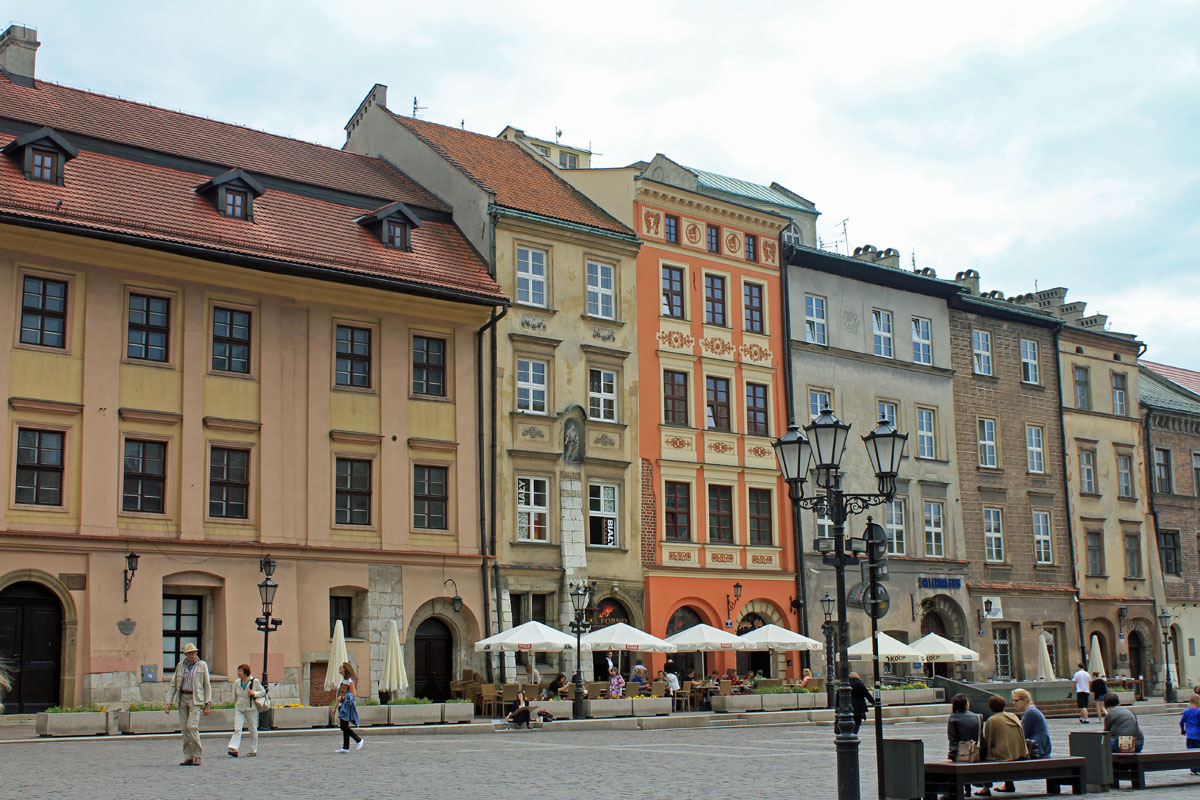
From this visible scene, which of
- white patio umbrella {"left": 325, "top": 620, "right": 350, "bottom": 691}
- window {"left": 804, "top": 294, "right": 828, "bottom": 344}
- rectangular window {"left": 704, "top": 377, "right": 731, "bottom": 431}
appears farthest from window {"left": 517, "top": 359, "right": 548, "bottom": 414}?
window {"left": 804, "top": 294, "right": 828, "bottom": 344}

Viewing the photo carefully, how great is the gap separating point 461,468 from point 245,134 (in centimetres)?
1100

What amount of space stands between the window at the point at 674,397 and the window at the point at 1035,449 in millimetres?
15184

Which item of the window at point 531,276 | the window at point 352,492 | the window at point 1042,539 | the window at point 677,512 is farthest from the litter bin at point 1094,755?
the window at point 1042,539

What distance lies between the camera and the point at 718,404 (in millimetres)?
40250

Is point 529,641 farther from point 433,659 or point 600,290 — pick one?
point 600,290

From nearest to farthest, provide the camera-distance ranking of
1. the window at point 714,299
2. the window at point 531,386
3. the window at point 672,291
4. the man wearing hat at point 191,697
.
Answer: the man wearing hat at point 191,697
the window at point 531,386
the window at point 672,291
the window at point 714,299

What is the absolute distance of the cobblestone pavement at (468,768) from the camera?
15594 mm

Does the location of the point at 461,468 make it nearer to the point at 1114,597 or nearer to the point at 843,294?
the point at 843,294

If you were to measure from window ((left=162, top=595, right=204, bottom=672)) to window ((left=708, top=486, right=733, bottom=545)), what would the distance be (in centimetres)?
1492

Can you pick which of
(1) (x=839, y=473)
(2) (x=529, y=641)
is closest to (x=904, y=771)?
(1) (x=839, y=473)

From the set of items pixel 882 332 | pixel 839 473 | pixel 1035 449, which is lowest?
pixel 839 473

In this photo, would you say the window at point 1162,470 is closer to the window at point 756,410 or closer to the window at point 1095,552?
the window at point 1095,552

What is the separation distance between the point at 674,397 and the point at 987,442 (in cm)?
1362

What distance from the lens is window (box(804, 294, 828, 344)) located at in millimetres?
42875
